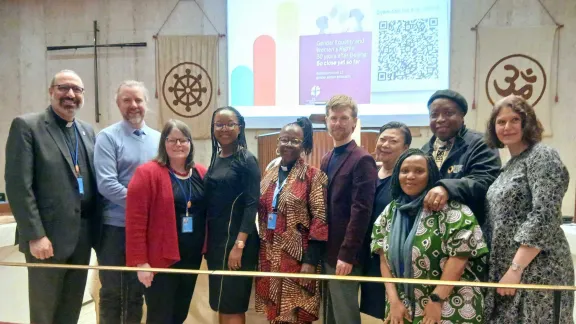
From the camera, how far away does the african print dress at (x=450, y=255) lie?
1.64 meters

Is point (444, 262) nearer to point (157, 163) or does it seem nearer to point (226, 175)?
point (226, 175)

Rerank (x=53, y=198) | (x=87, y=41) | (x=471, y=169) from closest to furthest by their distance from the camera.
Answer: (x=471, y=169) < (x=53, y=198) < (x=87, y=41)

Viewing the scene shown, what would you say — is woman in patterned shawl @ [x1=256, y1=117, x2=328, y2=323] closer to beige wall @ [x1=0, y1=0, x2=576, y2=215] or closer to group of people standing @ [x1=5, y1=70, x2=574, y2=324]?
group of people standing @ [x1=5, y1=70, x2=574, y2=324]

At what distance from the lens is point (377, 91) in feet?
19.5

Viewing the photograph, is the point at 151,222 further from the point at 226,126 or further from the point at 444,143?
the point at 444,143

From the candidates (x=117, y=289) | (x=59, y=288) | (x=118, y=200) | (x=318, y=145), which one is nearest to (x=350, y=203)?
(x=118, y=200)

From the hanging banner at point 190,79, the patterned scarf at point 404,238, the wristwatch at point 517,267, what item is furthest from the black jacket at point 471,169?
the hanging banner at point 190,79

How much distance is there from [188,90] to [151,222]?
481 cm

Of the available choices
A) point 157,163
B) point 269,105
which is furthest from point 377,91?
point 157,163

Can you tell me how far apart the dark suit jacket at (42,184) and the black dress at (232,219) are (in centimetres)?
76

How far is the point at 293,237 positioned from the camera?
2.13 m

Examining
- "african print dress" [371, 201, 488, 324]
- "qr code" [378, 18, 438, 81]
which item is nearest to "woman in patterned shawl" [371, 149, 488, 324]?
"african print dress" [371, 201, 488, 324]

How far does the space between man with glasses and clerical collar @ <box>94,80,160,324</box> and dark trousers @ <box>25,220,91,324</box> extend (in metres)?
0.11

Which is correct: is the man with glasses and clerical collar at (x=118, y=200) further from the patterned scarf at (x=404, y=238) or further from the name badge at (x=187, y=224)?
the patterned scarf at (x=404, y=238)
